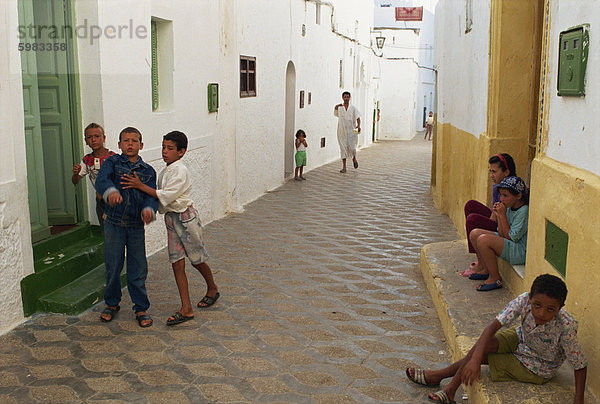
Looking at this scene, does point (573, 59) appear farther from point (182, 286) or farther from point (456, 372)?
point (182, 286)

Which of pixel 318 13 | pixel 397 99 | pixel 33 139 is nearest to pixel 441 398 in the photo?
pixel 33 139

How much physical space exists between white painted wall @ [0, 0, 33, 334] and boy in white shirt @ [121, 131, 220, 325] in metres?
0.84

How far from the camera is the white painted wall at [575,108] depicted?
3.24 metres

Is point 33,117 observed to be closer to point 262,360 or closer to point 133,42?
point 133,42

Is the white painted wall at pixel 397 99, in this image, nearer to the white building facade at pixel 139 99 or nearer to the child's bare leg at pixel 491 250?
the white building facade at pixel 139 99

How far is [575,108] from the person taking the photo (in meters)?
3.53

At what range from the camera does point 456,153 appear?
8.58 m

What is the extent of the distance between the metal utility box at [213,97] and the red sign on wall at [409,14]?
29507mm

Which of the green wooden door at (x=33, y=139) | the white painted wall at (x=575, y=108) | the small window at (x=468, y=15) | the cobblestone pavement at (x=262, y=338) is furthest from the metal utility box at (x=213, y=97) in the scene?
the white painted wall at (x=575, y=108)

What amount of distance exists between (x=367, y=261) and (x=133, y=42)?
130 inches

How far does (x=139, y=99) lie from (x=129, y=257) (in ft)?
7.50

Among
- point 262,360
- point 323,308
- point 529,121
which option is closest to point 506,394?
point 262,360

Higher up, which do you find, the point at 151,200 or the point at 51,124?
the point at 51,124

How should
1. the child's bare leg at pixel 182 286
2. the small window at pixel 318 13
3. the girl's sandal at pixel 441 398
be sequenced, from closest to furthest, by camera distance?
the girl's sandal at pixel 441 398
the child's bare leg at pixel 182 286
the small window at pixel 318 13
